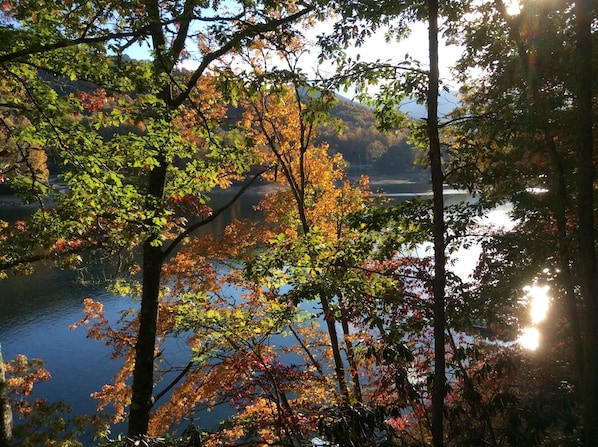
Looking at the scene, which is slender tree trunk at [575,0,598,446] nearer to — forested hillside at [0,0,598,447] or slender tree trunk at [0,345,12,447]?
forested hillside at [0,0,598,447]

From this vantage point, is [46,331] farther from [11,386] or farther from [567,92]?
[567,92]

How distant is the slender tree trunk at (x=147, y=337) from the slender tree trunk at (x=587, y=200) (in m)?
6.13

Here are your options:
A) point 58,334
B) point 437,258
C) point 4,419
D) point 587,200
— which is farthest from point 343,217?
point 58,334

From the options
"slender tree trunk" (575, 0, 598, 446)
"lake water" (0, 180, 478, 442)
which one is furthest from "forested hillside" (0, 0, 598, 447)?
"lake water" (0, 180, 478, 442)

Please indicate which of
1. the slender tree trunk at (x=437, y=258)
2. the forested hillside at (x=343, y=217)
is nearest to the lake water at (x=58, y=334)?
the forested hillside at (x=343, y=217)

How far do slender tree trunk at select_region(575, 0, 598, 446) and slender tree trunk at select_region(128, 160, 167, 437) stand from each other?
6.13m

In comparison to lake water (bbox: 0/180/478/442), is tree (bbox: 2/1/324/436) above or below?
above

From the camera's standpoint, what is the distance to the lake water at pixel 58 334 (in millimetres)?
17078

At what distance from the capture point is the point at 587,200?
5.47m

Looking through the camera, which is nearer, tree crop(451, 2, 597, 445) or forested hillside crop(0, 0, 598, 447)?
forested hillside crop(0, 0, 598, 447)

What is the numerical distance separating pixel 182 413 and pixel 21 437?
3870 mm

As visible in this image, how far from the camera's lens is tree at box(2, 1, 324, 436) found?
4.25 meters

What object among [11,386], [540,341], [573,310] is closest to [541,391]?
[540,341]

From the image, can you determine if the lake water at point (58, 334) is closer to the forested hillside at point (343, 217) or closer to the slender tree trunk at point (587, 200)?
the forested hillside at point (343, 217)
